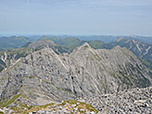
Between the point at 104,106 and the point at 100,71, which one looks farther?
the point at 100,71

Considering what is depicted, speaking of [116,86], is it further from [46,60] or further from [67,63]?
[46,60]

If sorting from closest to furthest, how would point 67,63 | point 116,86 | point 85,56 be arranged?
point 67,63 → point 116,86 → point 85,56

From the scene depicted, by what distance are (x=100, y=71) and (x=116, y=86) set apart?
25.2m

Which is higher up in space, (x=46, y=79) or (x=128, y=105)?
(x=128, y=105)

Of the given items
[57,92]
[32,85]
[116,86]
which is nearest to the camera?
[32,85]

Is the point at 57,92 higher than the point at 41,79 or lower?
lower

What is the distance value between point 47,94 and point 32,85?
39.6 ft

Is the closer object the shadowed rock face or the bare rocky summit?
the bare rocky summit

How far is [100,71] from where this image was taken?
590 ft

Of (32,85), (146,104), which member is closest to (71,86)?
(32,85)

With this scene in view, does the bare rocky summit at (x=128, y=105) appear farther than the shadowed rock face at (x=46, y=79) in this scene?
No

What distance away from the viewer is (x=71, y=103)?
164ft

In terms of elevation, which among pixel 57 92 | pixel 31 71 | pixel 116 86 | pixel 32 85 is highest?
pixel 31 71

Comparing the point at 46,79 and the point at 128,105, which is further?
the point at 46,79
